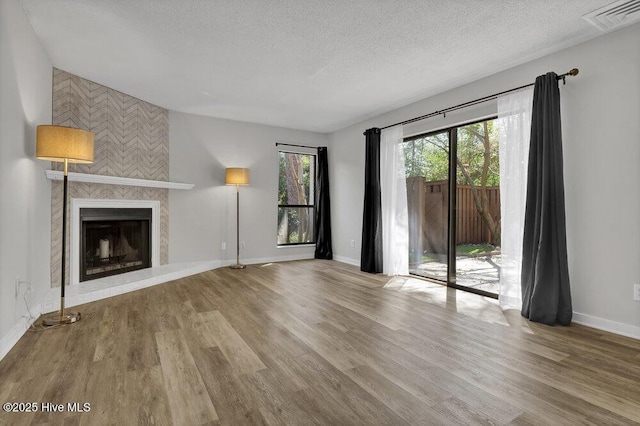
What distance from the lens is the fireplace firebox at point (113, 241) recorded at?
3.99 metres

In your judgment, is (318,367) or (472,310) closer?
(318,367)

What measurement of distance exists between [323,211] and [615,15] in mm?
4601

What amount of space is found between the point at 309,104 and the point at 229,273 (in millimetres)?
2791

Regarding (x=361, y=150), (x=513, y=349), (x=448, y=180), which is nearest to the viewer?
(x=513, y=349)

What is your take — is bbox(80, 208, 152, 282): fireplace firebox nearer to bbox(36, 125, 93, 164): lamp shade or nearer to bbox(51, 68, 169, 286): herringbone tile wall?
bbox(51, 68, 169, 286): herringbone tile wall

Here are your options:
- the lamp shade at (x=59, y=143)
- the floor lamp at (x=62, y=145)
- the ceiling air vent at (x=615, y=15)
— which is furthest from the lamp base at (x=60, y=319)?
the ceiling air vent at (x=615, y=15)

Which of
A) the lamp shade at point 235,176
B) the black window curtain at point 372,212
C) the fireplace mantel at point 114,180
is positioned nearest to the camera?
the fireplace mantel at point 114,180

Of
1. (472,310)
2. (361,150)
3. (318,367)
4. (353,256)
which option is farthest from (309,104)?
(318,367)

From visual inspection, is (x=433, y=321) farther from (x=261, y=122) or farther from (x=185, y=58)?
(x=261, y=122)

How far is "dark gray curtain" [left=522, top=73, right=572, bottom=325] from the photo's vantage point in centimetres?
280

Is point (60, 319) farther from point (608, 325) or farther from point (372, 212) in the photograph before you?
point (608, 325)

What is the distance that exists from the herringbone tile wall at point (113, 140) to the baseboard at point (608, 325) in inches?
200

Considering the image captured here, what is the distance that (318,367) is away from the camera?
6.61ft

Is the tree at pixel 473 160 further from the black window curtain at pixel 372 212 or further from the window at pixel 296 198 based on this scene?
the window at pixel 296 198
